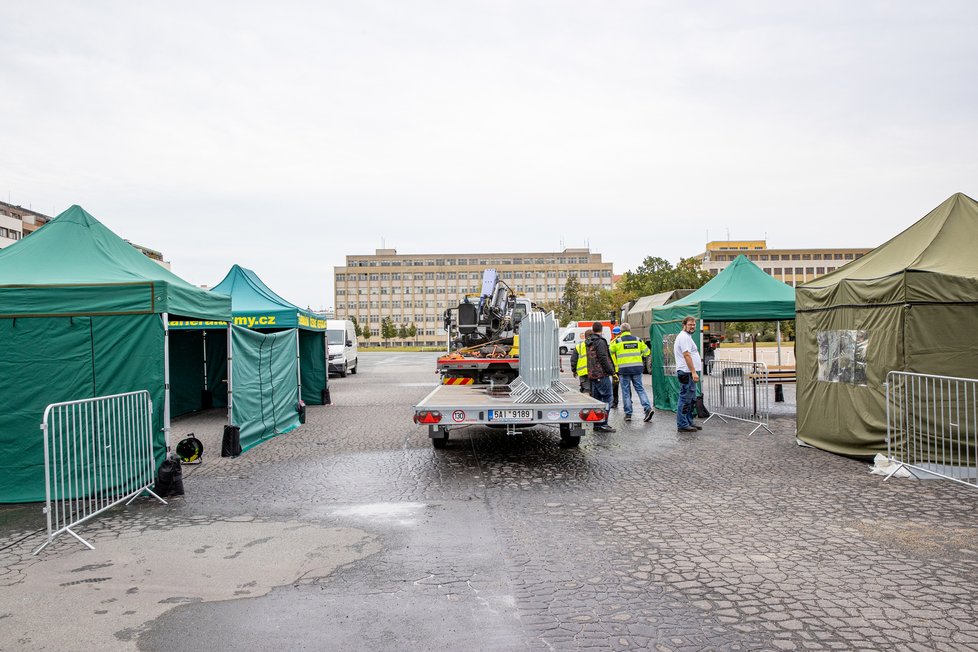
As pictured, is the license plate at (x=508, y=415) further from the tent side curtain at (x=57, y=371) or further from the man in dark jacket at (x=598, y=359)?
the man in dark jacket at (x=598, y=359)

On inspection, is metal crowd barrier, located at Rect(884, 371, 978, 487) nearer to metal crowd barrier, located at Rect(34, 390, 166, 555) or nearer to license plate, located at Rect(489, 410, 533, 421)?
license plate, located at Rect(489, 410, 533, 421)

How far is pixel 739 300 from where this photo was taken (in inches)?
531

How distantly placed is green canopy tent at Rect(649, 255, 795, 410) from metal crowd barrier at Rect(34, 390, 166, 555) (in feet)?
33.1

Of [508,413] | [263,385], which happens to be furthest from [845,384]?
[263,385]

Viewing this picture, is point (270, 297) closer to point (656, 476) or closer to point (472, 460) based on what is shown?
point (472, 460)

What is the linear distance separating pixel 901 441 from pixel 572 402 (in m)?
3.86

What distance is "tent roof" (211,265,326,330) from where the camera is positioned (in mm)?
14492

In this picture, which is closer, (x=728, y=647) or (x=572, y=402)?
(x=728, y=647)

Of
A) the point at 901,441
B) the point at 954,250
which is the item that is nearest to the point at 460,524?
the point at 901,441

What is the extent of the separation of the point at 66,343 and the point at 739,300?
456 inches

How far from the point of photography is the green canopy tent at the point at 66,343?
691 centimetres

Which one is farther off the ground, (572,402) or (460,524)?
(572,402)

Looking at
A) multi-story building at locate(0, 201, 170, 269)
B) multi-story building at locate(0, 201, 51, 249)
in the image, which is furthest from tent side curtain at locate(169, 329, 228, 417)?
multi-story building at locate(0, 201, 51, 249)

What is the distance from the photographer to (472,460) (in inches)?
353
